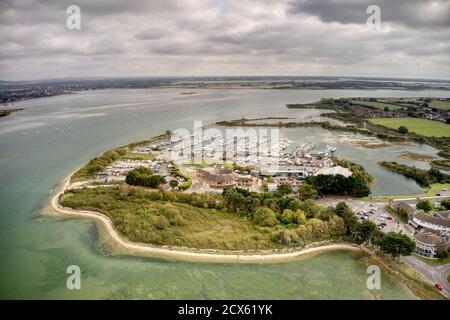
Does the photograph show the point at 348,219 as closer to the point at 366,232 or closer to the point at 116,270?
the point at 366,232

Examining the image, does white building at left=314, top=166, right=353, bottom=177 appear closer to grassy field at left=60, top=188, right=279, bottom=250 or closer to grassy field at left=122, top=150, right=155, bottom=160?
grassy field at left=60, top=188, right=279, bottom=250

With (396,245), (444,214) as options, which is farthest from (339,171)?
(396,245)

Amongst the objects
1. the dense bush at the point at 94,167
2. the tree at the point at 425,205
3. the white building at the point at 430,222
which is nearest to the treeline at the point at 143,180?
the dense bush at the point at 94,167

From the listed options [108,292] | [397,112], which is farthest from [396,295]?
[397,112]

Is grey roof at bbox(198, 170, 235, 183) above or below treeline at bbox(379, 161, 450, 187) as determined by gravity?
above

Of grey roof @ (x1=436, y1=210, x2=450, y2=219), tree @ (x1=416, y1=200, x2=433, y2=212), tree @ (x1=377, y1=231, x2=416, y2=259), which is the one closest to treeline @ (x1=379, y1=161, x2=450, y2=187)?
tree @ (x1=416, y1=200, x2=433, y2=212)
